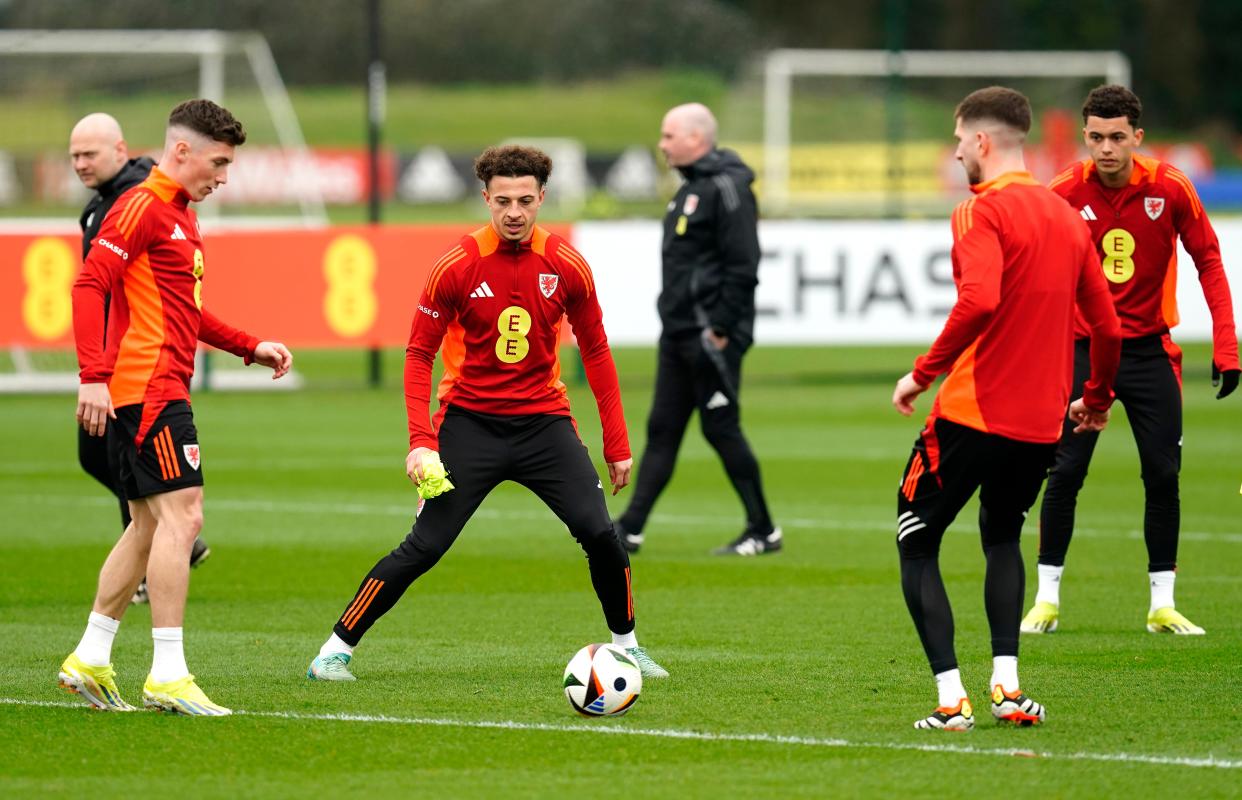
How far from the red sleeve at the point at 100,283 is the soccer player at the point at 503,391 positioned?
105 centimetres

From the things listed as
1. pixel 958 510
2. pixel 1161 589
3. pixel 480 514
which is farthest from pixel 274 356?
pixel 480 514

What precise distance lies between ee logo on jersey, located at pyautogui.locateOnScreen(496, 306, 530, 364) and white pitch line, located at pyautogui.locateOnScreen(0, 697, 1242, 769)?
1388 mm

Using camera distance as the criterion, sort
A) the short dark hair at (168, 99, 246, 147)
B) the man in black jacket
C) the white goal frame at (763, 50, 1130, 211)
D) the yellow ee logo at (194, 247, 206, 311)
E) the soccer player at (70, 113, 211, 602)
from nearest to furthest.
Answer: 1. the short dark hair at (168, 99, 246, 147)
2. the yellow ee logo at (194, 247, 206, 311)
3. the soccer player at (70, 113, 211, 602)
4. the man in black jacket
5. the white goal frame at (763, 50, 1130, 211)

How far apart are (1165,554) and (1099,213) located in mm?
1569

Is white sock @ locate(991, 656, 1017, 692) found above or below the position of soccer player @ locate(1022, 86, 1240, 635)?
below

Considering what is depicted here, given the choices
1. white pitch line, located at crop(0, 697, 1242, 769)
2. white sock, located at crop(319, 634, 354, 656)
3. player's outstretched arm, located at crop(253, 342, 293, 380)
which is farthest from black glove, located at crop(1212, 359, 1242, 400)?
player's outstretched arm, located at crop(253, 342, 293, 380)

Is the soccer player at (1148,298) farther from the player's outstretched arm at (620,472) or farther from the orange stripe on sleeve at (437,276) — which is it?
the orange stripe on sleeve at (437,276)

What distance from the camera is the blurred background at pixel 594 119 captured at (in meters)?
19.8

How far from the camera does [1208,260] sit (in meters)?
8.48

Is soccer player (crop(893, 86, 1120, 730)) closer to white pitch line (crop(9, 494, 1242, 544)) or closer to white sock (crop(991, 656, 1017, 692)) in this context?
white sock (crop(991, 656, 1017, 692))

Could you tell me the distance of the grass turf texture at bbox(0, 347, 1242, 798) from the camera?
19.8 feet

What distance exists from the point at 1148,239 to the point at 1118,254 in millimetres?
140

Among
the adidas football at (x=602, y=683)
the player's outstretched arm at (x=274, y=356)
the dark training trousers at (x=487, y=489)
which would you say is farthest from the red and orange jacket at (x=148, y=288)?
the adidas football at (x=602, y=683)

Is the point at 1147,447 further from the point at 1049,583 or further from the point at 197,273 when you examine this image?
the point at 197,273
